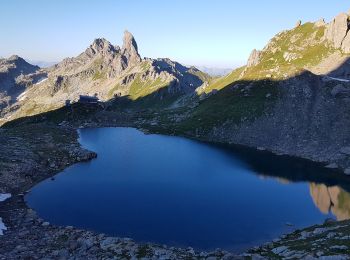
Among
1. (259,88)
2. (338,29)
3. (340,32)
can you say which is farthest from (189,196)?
(338,29)

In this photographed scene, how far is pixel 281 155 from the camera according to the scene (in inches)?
4727

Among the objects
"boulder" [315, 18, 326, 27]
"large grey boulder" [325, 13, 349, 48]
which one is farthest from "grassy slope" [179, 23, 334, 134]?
"large grey boulder" [325, 13, 349, 48]

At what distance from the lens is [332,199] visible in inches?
3201

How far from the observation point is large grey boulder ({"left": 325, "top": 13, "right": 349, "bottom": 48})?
170m

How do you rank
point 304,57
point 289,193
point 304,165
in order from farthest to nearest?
1. point 304,57
2. point 304,165
3. point 289,193

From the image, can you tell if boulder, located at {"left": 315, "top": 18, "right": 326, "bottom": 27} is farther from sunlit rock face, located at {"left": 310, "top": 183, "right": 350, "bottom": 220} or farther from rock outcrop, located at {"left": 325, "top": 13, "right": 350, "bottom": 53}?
sunlit rock face, located at {"left": 310, "top": 183, "right": 350, "bottom": 220}

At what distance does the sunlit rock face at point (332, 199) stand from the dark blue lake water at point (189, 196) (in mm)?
403

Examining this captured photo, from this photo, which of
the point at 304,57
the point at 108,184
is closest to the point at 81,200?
the point at 108,184

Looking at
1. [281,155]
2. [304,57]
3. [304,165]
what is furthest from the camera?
[304,57]

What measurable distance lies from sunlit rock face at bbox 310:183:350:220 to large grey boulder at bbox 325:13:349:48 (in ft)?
346

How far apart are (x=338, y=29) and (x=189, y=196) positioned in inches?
5243

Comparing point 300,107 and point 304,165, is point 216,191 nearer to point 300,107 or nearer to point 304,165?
point 304,165

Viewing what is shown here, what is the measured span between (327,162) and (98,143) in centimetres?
7891

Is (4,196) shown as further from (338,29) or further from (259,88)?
(338,29)
